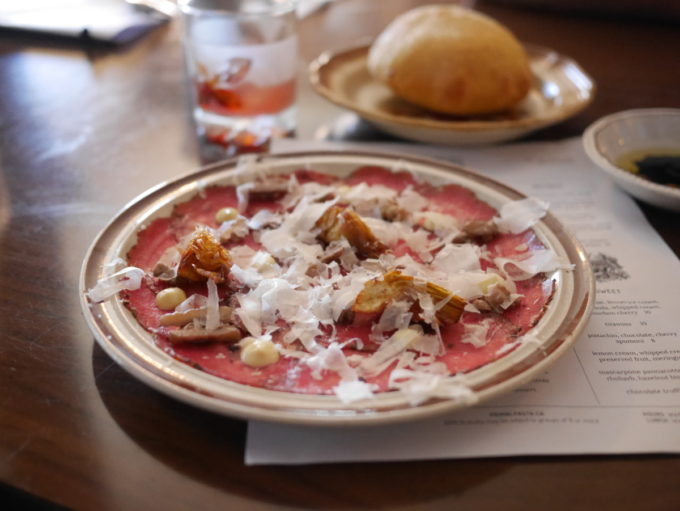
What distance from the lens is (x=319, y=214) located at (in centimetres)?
70

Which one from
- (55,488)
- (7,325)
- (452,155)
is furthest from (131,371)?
(452,155)

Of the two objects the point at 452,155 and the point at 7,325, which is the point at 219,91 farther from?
the point at 7,325

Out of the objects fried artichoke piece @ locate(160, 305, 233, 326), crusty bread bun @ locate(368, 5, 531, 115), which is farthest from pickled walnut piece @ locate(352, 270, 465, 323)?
crusty bread bun @ locate(368, 5, 531, 115)

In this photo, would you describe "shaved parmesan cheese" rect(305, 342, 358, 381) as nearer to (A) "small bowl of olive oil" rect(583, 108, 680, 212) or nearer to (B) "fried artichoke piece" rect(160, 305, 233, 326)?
(B) "fried artichoke piece" rect(160, 305, 233, 326)

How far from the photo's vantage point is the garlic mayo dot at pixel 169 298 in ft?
1.89

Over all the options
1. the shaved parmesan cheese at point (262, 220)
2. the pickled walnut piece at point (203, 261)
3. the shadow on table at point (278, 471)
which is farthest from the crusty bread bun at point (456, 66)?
the shadow on table at point (278, 471)

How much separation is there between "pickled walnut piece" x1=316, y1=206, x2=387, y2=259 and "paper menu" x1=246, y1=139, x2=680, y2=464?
214 millimetres

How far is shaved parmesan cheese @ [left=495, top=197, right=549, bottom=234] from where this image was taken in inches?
27.4

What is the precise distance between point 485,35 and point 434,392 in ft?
2.27

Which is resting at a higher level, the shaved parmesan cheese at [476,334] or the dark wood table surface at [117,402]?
the shaved parmesan cheese at [476,334]

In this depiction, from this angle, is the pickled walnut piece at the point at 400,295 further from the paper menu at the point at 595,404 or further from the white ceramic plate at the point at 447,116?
the white ceramic plate at the point at 447,116

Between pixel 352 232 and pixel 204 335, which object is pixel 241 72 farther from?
pixel 204 335

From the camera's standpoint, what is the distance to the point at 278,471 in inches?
17.8

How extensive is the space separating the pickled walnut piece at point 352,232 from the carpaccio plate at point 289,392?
17 centimetres
